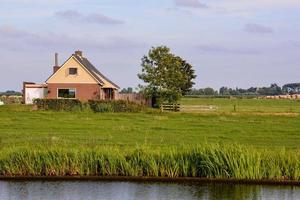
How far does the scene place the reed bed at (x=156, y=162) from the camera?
24.5 meters

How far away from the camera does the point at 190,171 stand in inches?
993

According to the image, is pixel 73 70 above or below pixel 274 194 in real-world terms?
above

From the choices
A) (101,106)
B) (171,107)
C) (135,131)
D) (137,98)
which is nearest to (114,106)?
(101,106)

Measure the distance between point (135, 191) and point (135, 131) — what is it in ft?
56.2

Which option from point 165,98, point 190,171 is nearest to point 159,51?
point 165,98

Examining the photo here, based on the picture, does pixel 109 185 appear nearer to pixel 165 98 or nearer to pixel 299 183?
pixel 299 183

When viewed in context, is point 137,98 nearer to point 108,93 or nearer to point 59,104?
point 108,93

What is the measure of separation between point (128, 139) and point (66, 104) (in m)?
28.9

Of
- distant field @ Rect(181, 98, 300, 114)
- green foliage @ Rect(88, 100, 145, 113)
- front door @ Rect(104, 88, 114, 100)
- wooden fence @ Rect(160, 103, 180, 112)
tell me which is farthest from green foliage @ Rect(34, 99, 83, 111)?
distant field @ Rect(181, 98, 300, 114)

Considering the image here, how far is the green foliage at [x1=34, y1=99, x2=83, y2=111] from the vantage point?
6206cm

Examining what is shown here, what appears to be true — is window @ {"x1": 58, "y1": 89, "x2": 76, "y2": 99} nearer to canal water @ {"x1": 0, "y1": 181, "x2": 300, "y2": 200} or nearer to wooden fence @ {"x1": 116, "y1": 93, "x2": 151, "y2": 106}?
wooden fence @ {"x1": 116, "y1": 93, "x2": 151, "y2": 106}

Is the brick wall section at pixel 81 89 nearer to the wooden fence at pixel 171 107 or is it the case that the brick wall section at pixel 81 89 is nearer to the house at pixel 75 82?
the house at pixel 75 82

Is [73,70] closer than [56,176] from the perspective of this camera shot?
No

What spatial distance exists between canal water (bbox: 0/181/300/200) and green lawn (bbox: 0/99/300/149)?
6115mm
